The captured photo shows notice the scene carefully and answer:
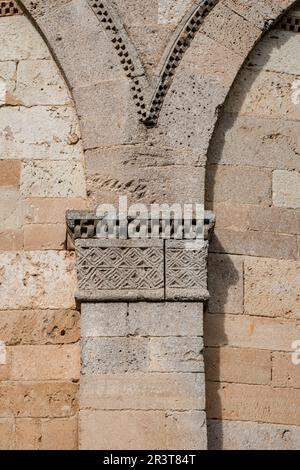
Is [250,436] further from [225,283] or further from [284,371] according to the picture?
[225,283]

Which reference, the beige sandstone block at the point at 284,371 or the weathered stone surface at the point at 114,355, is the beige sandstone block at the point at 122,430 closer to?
the weathered stone surface at the point at 114,355

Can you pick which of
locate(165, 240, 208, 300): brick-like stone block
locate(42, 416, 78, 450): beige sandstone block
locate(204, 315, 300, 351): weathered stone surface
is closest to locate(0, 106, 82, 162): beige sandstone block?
locate(165, 240, 208, 300): brick-like stone block

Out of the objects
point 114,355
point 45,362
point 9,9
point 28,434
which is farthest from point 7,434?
point 9,9

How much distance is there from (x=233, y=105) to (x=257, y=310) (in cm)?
165

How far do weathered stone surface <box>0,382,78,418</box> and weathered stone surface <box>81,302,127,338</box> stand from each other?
0.47 metres

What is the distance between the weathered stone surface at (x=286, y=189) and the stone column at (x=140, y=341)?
2.98ft

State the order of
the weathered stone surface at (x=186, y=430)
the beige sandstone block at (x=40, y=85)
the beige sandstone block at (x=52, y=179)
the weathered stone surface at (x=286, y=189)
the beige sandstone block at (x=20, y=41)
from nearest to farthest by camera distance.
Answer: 1. the weathered stone surface at (x=186, y=430)
2. the beige sandstone block at (x=52, y=179)
3. the weathered stone surface at (x=286, y=189)
4. the beige sandstone block at (x=40, y=85)
5. the beige sandstone block at (x=20, y=41)

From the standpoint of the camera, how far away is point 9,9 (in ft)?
34.4

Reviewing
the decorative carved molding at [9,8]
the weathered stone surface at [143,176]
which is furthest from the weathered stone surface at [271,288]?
the decorative carved molding at [9,8]

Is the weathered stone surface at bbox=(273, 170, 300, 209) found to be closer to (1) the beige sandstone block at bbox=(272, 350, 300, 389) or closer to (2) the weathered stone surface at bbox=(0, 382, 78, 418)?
(1) the beige sandstone block at bbox=(272, 350, 300, 389)

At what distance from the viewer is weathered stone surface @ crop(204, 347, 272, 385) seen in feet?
31.3

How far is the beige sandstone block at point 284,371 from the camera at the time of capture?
9617 millimetres

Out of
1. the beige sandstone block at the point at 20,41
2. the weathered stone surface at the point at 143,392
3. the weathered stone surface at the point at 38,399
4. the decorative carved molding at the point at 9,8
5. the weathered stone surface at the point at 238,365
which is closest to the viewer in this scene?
the weathered stone surface at the point at 143,392

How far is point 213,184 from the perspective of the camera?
32.9 feet
